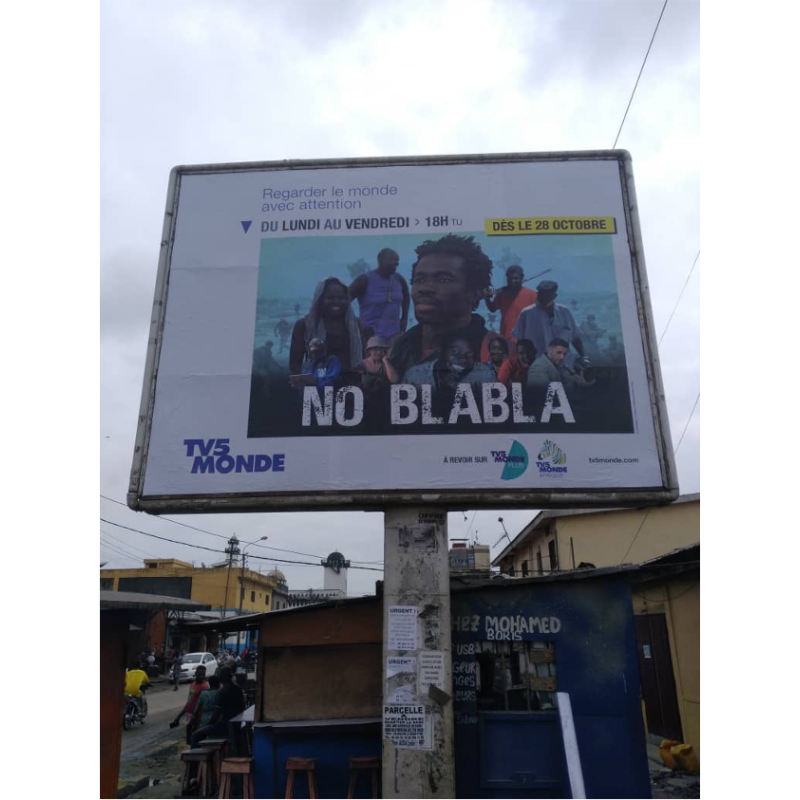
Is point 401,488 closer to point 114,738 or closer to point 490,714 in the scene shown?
point 490,714

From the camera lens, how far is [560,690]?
301 inches

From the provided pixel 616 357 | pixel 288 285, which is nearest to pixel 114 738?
pixel 288 285

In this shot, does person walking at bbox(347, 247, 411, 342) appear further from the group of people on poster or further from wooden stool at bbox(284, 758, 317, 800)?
wooden stool at bbox(284, 758, 317, 800)

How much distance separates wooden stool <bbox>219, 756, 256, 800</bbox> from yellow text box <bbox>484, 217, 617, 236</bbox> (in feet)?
25.3

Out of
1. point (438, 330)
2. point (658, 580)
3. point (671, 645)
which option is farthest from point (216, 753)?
point (658, 580)

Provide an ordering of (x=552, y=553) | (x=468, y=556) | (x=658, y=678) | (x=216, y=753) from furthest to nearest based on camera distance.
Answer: (x=468, y=556) → (x=552, y=553) → (x=658, y=678) → (x=216, y=753)

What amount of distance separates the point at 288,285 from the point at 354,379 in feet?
5.83

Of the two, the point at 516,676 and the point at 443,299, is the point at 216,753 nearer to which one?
the point at 516,676

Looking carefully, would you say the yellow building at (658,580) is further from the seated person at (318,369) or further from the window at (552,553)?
the seated person at (318,369)

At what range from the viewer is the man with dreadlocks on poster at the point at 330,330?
28.6ft

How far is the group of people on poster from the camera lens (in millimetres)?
8562

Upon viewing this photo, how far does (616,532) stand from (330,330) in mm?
14387

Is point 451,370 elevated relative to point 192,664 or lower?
elevated

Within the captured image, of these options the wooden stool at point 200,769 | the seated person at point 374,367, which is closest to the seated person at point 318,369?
the seated person at point 374,367
